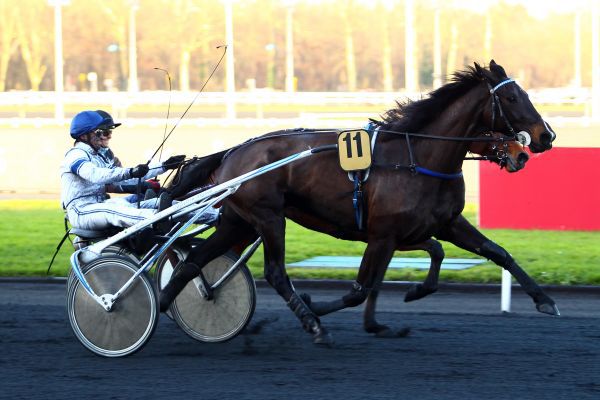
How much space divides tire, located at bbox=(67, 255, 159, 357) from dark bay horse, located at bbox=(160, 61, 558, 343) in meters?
0.34

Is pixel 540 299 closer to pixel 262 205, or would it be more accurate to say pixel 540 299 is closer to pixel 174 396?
pixel 262 205

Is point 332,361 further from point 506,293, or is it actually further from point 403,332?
point 506,293

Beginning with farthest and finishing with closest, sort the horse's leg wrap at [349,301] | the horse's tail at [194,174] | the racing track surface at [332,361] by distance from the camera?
the horse's tail at [194,174], the horse's leg wrap at [349,301], the racing track surface at [332,361]

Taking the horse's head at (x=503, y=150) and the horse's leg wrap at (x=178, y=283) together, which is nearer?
the horse's head at (x=503, y=150)

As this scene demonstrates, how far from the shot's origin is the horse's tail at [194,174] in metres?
7.86

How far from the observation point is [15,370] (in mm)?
6562

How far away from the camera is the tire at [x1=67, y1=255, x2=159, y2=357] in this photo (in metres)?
6.99

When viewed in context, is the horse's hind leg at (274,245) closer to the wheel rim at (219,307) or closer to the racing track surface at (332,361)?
the wheel rim at (219,307)

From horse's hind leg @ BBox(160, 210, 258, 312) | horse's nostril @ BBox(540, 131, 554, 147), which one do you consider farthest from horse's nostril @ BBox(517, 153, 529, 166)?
horse's hind leg @ BBox(160, 210, 258, 312)

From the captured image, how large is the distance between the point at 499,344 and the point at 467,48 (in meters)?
66.6

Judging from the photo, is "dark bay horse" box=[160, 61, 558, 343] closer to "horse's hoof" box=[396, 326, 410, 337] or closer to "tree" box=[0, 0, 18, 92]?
"horse's hoof" box=[396, 326, 410, 337]

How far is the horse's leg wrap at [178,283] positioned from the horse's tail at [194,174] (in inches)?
27.6

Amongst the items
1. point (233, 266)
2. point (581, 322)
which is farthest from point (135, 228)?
point (581, 322)

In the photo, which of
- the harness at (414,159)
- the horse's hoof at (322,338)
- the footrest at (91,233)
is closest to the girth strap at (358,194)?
the harness at (414,159)
